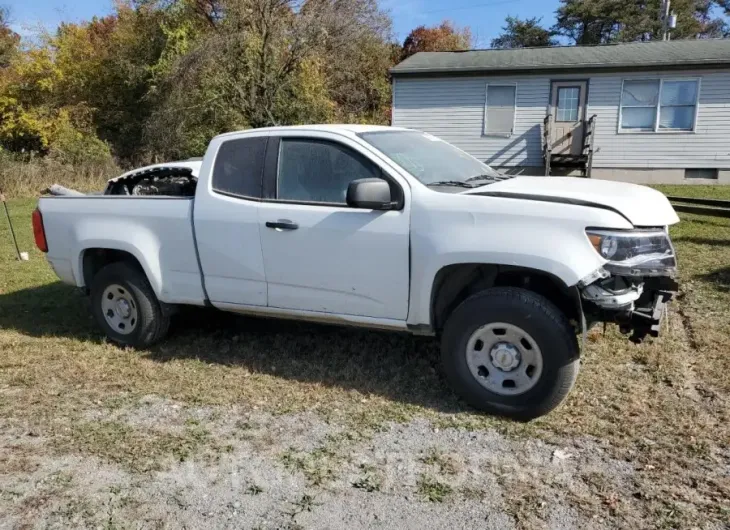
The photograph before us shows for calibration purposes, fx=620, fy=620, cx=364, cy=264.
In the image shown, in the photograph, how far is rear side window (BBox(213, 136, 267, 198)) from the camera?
181 inches

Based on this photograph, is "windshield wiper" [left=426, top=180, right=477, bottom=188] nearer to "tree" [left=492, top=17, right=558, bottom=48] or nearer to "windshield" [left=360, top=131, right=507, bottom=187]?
"windshield" [left=360, top=131, right=507, bottom=187]

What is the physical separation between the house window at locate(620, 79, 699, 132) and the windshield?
14416mm

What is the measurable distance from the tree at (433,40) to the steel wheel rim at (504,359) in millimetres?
35877

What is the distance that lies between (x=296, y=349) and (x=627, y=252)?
Result: 2.76m

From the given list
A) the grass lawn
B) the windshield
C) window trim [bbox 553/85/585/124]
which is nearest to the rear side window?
the windshield

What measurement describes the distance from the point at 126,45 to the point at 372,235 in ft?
88.6

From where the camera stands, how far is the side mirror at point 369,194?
386 centimetres

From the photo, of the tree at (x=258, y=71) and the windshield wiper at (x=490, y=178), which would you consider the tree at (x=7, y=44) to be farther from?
the windshield wiper at (x=490, y=178)

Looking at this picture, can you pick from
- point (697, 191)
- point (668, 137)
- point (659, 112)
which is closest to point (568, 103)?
point (659, 112)

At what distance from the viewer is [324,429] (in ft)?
12.5

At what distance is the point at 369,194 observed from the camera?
3.87 metres

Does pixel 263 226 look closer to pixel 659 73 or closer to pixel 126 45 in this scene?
pixel 659 73

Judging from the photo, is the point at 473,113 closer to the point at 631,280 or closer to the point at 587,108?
the point at 587,108

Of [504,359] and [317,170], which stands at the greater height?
[317,170]
